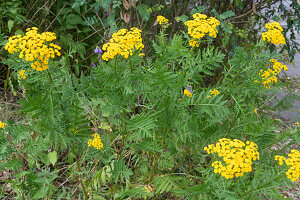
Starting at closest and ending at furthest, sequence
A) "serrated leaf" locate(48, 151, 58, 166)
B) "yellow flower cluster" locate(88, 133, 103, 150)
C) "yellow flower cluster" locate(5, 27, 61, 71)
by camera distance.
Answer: "yellow flower cluster" locate(5, 27, 61, 71), "yellow flower cluster" locate(88, 133, 103, 150), "serrated leaf" locate(48, 151, 58, 166)

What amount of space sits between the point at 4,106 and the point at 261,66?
2997mm

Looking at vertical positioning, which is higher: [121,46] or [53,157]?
[121,46]

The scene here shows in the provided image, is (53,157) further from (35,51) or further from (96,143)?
(35,51)

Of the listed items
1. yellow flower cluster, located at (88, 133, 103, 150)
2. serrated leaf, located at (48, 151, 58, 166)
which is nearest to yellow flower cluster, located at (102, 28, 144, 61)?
yellow flower cluster, located at (88, 133, 103, 150)

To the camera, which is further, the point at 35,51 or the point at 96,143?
the point at 96,143

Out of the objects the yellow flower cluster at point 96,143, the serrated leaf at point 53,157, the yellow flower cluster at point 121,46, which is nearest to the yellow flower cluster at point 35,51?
the yellow flower cluster at point 121,46

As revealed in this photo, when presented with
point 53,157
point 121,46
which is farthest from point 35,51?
point 53,157

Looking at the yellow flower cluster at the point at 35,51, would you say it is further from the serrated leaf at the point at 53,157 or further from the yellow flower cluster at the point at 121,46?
the serrated leaf at the point at 53,157

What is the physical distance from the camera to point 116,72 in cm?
142

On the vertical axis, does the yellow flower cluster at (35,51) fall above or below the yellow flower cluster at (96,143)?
above

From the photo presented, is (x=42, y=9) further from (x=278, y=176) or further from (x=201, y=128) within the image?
(x=278, y=176)

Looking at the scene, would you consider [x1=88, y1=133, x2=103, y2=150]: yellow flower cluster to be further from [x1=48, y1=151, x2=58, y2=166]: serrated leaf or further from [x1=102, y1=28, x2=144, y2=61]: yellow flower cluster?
[x1=48, y1=151, x2=58, y2=166]: serrated leaf

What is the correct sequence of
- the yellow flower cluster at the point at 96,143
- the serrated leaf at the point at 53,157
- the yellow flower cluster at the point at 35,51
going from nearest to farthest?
the yellow flower cluster at the point at 35,51 → the yellow flower cluster at the point at 96,143 → the serrated leaf at the point at 53,157

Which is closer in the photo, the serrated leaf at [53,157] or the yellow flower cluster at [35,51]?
A: the yellow flower cluster at [35,51]
